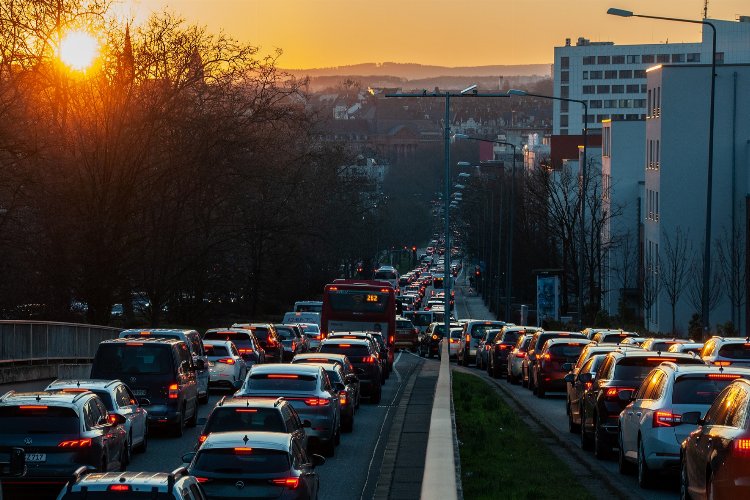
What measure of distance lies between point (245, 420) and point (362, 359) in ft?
61.7

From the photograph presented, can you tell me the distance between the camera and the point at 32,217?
175 feet

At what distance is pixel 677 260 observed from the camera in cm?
7319

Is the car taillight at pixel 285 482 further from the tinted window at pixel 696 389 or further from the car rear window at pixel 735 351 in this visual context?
the car rear window at pixel 735 351

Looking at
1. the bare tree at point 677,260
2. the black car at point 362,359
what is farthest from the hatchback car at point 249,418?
the bare tree at point 677,260

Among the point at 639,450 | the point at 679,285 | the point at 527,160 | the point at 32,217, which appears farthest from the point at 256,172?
the point at 527,160

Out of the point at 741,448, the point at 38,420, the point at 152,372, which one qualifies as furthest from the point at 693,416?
the point at 152,372

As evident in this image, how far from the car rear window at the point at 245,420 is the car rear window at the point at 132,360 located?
9360mm

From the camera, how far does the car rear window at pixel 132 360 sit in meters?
27.1

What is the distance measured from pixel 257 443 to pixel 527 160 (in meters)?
170

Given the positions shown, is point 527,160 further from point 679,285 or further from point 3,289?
point 3,289

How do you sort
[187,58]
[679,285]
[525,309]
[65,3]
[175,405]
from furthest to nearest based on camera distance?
[525,309] < [679,285] < [187,58] < [65,3] < [175,405]

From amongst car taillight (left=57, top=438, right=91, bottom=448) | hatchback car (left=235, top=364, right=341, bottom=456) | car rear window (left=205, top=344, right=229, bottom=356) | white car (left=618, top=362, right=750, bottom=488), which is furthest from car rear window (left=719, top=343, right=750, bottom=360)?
car taillight (left=57, top=438, right=91, bottom=448)

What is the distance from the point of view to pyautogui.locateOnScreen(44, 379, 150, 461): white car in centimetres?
2139

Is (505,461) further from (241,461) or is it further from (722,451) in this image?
(722,451)
